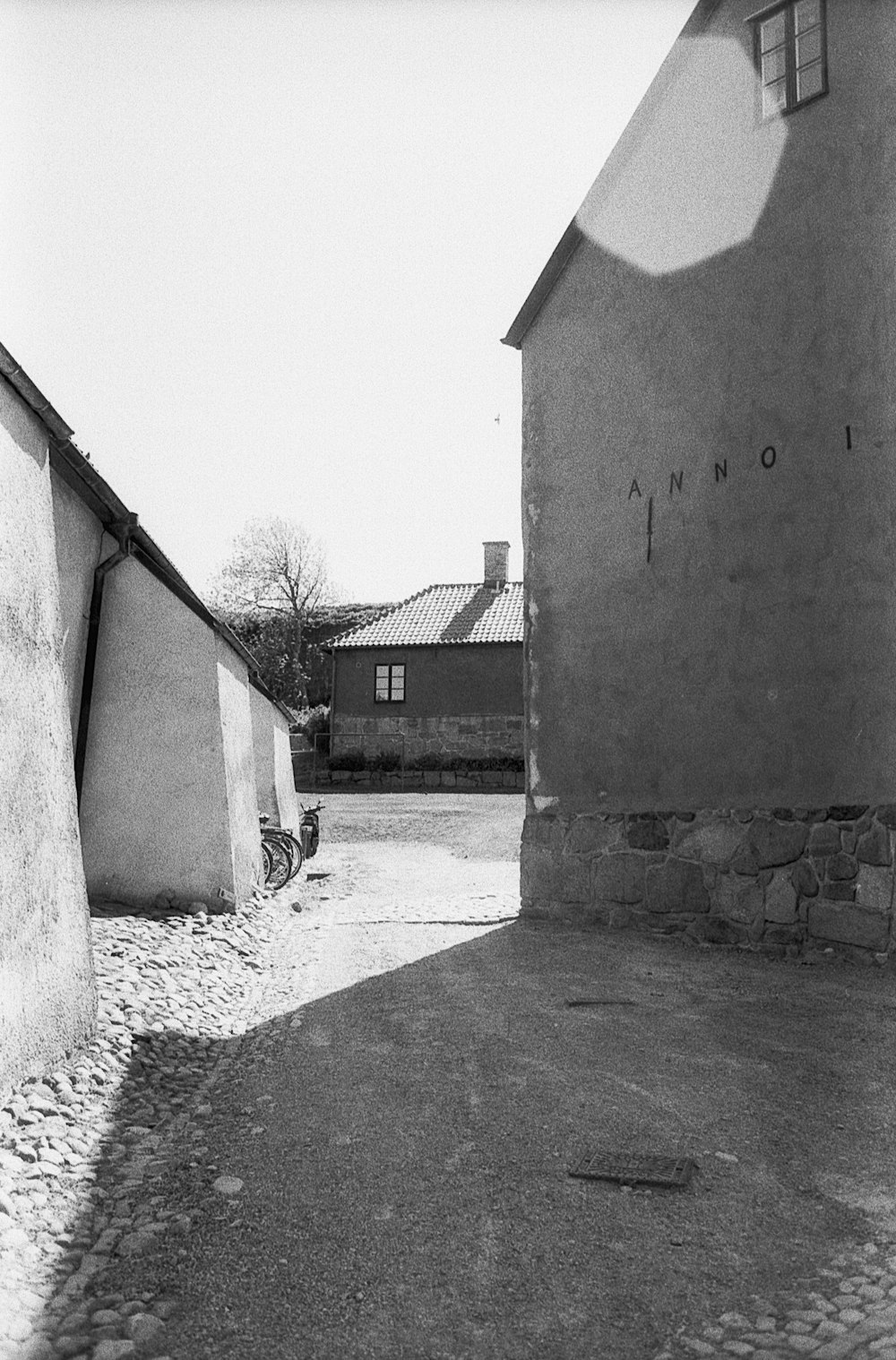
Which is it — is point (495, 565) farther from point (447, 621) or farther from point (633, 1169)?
point (633, 1169)

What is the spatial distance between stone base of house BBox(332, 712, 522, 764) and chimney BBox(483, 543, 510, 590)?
202 inches

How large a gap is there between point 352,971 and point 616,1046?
2.72 meters

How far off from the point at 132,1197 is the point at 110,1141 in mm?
605

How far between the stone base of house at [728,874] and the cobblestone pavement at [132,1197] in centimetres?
323

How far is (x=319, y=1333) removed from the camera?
3.18 meters

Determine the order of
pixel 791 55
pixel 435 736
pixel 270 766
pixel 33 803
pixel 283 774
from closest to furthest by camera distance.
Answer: pixel 33 803 < pixel 791 55 < pixel 270 766 < pixel 283 774 < pixel 435 736

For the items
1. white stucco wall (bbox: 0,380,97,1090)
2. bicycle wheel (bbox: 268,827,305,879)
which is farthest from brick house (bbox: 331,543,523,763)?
white stucco wall (bbox: 0,380,97,1090)

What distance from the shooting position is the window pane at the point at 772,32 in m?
8.62

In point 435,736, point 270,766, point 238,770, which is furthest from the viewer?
point 435,736

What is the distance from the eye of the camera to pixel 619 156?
991cm

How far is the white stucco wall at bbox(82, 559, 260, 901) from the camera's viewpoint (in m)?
9.43

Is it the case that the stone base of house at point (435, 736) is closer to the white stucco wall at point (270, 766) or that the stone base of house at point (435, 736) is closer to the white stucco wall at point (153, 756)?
the white stucco wall at point (270, 766)

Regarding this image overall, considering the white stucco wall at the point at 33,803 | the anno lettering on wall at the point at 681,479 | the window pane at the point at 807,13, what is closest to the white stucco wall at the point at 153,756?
the white stucco wall at the point at 33,803

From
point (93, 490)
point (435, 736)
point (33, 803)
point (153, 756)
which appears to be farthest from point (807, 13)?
point (435, 736)
